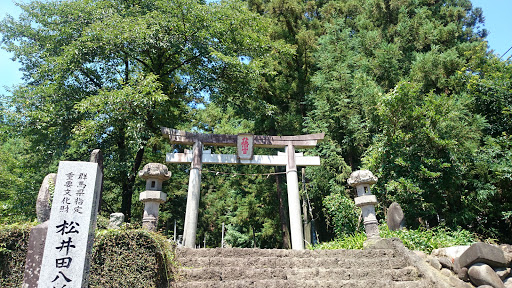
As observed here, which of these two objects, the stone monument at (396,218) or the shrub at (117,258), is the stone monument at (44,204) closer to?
Answer: the shrub at (117,258)

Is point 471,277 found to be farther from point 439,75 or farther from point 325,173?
point 439,75

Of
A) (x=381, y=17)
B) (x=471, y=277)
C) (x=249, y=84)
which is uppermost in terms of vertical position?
(x=381, y=17)

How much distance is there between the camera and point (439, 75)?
1109cm

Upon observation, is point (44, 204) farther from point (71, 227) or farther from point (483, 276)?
point (483, 276)

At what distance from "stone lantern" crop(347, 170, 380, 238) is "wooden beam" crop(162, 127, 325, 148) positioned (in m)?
2.06

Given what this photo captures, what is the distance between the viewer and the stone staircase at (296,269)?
481 centimetres

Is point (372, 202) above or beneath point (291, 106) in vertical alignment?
beneath

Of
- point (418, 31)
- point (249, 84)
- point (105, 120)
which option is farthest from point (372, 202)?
point (418, 31)

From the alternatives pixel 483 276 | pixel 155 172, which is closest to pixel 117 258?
pixel 155 172

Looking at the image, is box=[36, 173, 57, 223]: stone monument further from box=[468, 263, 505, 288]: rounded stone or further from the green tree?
the green tree

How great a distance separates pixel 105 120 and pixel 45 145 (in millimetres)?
2726

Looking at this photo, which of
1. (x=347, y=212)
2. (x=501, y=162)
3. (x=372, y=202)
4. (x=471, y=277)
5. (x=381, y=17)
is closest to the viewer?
(x=471, y=277)

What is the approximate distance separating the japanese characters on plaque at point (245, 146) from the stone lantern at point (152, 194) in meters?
2.34

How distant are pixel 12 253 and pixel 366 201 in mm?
6553
